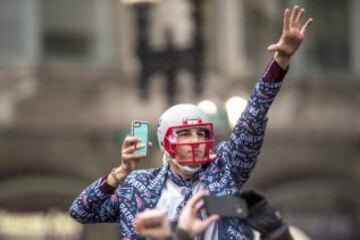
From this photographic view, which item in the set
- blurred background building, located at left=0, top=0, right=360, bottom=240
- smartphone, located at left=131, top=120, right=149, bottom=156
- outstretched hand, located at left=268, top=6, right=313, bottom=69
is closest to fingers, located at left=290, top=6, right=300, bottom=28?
outstretched hand, located at left=268, top=6, right=313, bottom=69

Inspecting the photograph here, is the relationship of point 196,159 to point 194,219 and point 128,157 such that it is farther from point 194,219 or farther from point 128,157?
point 194,219

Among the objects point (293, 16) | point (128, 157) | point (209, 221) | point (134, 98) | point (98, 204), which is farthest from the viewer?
point (134, 98)

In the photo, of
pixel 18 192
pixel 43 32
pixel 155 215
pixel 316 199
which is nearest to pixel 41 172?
pixel 18 192

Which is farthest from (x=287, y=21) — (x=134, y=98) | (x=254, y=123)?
(x=134, y=98)

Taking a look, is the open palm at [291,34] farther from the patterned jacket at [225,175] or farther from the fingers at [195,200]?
the fingers at [195,200]

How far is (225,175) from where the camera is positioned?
531 centimetres

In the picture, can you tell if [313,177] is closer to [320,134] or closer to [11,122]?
[320,134]

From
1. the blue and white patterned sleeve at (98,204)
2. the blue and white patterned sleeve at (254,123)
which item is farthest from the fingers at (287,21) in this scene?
the blue and white patterned sleeve at (98,204)

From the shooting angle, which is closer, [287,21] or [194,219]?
[194,219]

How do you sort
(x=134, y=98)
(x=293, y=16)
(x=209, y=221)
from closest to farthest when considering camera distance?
1. (x=209, y=221)
2. (x=293, y=16)
3. (x=134, y=98)

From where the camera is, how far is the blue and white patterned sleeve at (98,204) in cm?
540

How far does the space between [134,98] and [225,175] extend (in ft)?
42.6

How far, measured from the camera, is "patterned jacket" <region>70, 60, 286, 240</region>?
17.3 feet

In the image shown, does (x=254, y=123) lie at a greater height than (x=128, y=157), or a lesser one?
greater
